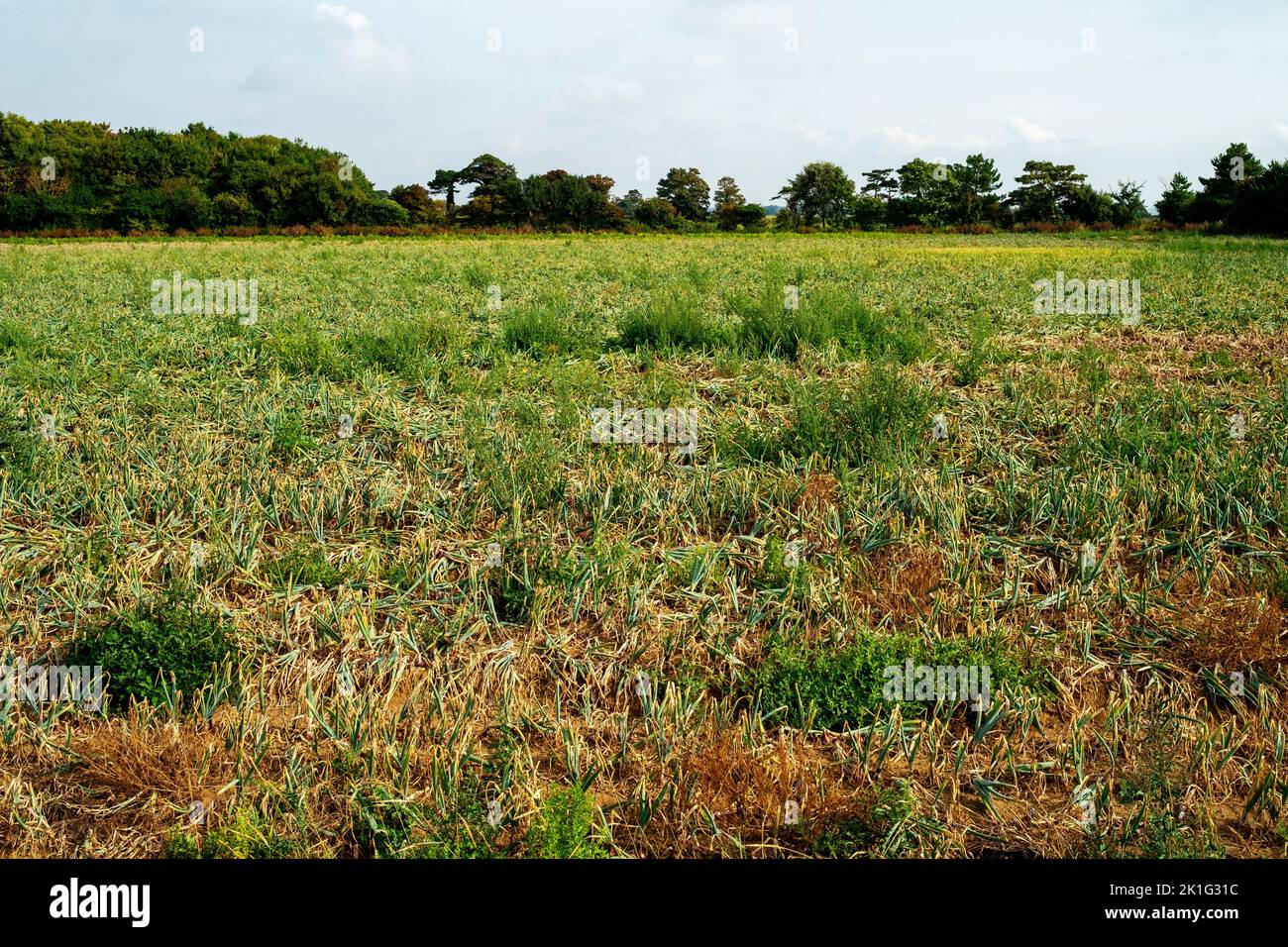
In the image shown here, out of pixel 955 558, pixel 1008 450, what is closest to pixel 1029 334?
pixel 1008 450

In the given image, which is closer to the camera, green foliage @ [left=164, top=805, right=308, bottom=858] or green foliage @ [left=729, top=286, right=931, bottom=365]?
green foliage @ [left=164, top=805, right=308, bottom=858]

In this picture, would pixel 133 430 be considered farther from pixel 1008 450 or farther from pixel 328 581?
pixel 1008 450

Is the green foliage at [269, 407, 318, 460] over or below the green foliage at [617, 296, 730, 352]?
below

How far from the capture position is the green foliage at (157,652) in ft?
10.5

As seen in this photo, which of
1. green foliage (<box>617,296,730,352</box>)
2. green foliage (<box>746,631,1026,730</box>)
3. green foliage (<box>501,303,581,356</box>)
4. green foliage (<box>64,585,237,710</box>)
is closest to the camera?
green foliage (<box>746,631,1026,730</box>)

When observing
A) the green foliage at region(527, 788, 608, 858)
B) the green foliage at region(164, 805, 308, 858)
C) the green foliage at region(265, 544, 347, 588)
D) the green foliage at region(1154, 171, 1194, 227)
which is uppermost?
the green foliage at region(1154, 171, 1194, 227)

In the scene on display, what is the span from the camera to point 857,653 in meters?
3.24

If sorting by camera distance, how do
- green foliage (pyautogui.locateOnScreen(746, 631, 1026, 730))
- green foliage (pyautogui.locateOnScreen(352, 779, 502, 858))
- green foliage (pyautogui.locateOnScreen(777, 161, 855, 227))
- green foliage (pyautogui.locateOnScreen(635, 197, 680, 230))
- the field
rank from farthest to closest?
green foliage (pyautogui.locateOnScreen(777, 161, 855, 227)) < green foliage (pyautogui.locateOnScreen(635, 197, 680, 230)) < green foliage (pyautogui.locateOnScreen(746, 631, 1026, 730)) < the field < green foliage (pyautogui.locateOnScreen(352, 779, 502, 858))

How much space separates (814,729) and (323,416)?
13.9 ft

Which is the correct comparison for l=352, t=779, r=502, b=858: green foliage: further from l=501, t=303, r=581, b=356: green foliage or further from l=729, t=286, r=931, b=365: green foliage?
l=729, t=286, r=931, b=365: green foliage

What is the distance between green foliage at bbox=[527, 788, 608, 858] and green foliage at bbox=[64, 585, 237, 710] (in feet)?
5.41

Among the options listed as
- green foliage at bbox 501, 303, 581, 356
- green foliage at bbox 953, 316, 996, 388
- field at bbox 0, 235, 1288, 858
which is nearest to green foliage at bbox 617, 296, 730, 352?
green foliage at bbox 501, 303, 581, 356

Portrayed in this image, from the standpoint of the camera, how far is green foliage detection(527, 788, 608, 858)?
2.35 metres

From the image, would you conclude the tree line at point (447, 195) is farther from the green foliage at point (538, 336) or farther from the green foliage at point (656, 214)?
the green foliage at point (538, 336)
